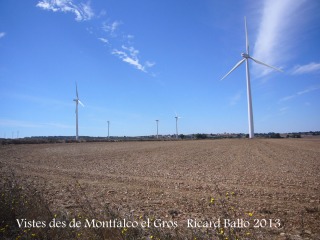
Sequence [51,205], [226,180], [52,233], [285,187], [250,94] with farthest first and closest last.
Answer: [250,94] → [226,180] → [285,187] → [51,205] → [52,233]

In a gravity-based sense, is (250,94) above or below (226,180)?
above

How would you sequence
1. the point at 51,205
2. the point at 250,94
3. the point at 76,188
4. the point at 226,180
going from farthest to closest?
1. the point at 250,94
2. the point at 226,180
3. the point at 76,188
4. the point at 51,205

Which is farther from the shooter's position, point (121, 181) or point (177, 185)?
point (121, 181)

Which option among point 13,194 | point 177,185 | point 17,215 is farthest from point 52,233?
point 177,185

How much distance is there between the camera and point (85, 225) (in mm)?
7207

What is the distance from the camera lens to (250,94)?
8412 cm

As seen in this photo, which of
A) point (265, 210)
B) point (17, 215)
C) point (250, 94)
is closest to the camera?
point (17, 215)

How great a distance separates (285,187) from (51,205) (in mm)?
11215

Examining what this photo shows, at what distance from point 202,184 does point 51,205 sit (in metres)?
8.11

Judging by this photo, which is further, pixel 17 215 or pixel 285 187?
pixel 285 187

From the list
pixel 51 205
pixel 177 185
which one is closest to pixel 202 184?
pixel 177 185

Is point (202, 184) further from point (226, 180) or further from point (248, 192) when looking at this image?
point (248, 192)

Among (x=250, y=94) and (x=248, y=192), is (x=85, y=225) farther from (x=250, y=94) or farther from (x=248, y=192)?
(x=250, y=94)

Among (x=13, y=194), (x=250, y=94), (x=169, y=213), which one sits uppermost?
(x=250, y=94)
